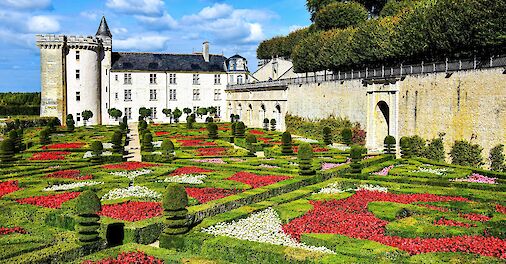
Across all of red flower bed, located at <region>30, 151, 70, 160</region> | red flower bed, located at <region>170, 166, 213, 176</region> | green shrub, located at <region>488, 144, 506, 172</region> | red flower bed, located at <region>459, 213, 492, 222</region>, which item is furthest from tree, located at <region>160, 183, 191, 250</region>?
green shrub, located at <region>488, 144, 506, 172</region>

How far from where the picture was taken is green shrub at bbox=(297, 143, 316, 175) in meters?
17.3

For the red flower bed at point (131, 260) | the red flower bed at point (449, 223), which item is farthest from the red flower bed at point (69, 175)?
the red flower bed at point (449, 223)

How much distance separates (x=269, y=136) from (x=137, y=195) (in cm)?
2004

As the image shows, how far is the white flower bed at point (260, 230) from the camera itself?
10.3 m

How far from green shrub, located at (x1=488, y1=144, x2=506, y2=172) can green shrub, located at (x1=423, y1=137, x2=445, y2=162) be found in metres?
3.33

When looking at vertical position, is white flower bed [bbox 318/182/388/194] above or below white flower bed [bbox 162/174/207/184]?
below

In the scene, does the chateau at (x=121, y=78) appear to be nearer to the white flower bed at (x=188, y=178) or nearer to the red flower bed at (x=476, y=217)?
the white flower bed at (x=188, y=178)

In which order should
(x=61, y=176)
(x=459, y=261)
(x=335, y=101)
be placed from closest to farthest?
1. (x=459, y=261)
2. (x=61, y=176)
3. (x=335, y=101)

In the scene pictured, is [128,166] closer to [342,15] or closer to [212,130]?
[212,130]

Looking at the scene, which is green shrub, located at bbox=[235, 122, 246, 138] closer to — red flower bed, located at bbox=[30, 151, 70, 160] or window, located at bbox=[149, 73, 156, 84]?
red flower bed, located at bbox=[30, 151, 70, 160]

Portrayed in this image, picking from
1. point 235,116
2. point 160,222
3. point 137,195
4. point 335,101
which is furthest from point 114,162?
point 235,116

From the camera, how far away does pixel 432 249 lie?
9.43 m

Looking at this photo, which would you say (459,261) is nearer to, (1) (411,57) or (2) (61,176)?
(2) (61,176)

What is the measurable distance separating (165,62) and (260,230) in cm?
5148
